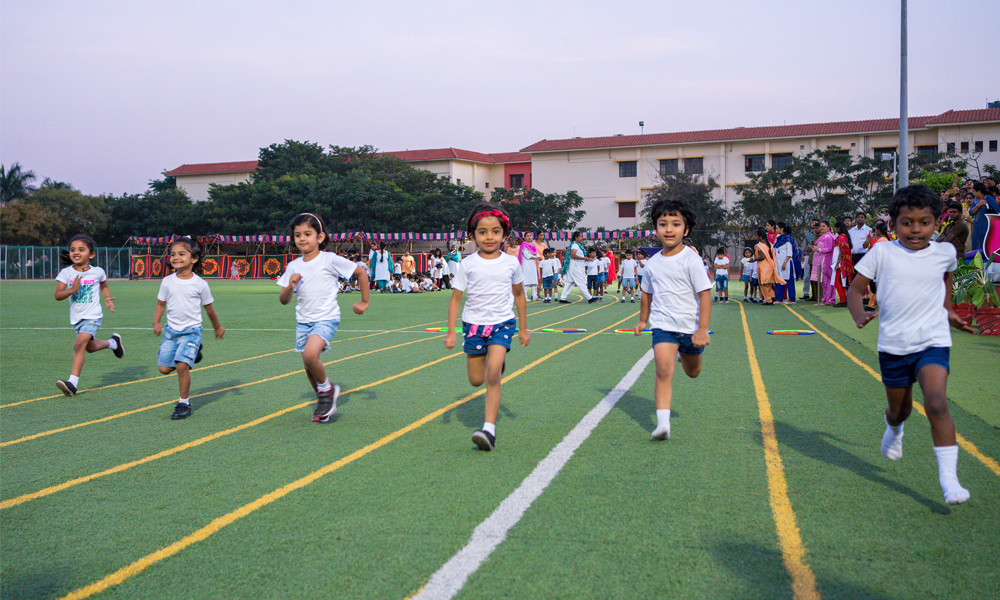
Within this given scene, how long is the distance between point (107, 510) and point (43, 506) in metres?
0.39

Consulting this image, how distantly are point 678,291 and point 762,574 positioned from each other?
2537 mm

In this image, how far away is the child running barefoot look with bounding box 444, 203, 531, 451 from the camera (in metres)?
5.22

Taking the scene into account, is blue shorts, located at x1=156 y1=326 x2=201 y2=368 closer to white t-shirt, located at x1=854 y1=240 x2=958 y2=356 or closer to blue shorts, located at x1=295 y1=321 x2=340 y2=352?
blue shorts, located at x1=295 y1=321 x2=340 y2=352

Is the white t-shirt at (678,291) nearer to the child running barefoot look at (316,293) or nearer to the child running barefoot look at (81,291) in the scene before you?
the child running barefoot look at (316,293)

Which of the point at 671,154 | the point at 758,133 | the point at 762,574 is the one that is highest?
the point at 758,133

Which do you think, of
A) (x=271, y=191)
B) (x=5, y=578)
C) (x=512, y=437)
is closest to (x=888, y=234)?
(x=512, y=437)

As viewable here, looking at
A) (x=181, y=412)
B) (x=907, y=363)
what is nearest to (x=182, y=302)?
(x=181, y=412)

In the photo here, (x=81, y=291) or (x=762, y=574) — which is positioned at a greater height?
(x=81, y=291)

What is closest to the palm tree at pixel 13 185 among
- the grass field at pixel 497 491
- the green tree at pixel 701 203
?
the green tree at pixel 701 203

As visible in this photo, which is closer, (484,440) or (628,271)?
(484,440)

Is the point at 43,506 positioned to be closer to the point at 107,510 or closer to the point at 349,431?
the point at 107,510

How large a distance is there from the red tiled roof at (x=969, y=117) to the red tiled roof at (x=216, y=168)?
56.6 metres

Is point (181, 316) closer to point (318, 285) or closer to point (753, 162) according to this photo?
point (318, 285)

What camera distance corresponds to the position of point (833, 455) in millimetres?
4805
